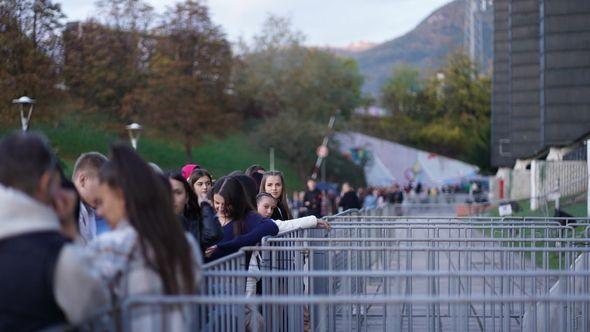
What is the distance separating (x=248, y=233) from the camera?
30.0ft

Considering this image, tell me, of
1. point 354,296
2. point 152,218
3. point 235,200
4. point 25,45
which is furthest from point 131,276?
point 25,45

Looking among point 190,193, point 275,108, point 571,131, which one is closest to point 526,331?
point 190,193

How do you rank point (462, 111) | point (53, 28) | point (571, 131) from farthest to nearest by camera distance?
point (462, 111) → point (53, 28) → point (571, 131)

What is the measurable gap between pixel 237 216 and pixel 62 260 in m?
4.71

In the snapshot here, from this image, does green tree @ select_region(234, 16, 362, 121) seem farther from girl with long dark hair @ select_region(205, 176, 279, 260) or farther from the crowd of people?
the crowd of people

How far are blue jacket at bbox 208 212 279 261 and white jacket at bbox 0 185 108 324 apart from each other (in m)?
4.09

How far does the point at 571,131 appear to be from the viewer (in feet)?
133

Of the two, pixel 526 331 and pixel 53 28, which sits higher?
pixel 53 28

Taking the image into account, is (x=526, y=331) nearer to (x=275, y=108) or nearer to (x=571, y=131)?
(x=571, y=131)

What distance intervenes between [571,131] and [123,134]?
110ft

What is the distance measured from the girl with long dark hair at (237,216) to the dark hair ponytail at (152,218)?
12.2 feet

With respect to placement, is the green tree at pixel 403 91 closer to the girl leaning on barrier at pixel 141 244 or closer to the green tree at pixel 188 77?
the green tree at pixel 188 77

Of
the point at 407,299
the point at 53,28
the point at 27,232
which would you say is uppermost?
the point at 53,28

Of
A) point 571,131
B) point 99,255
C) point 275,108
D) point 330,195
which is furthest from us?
point 275,108
